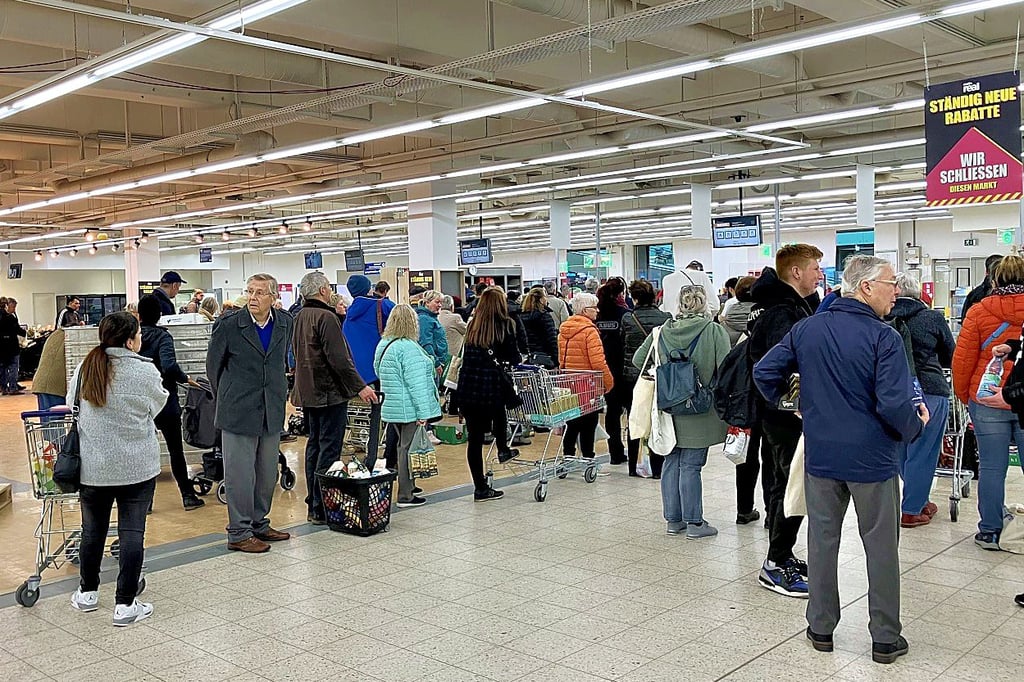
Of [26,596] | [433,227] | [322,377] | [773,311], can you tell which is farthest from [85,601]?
[433,227]

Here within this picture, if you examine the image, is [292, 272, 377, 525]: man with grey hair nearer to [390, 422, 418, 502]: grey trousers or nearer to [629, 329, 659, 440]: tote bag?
[390, 422, 418, 502]: grey trousers

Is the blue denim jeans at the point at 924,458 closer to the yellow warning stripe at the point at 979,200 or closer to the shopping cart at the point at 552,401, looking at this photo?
the shopping cart at the point at 552,401

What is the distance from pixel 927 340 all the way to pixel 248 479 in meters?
4.14

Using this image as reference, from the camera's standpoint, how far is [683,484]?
19.3 ft

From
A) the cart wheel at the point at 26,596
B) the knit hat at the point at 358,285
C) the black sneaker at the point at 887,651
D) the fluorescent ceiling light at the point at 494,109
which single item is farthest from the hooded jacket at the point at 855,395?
the fluorescent ceiling light at the point at 494,109

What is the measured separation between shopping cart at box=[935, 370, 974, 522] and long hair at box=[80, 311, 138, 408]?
4.93 m

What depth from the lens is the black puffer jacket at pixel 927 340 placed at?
5.61 m

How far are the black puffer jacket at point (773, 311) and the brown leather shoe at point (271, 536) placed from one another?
3145 mm

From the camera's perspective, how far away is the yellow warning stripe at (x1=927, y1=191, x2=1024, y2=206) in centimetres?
763

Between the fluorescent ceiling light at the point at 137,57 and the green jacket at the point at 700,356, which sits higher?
the fluorescent ceiling light at the point at 137,57

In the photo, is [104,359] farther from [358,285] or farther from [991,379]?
[991,379]

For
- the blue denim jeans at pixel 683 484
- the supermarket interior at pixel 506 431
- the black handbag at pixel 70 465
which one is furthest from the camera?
the blue denim jeans at pixel 683 484

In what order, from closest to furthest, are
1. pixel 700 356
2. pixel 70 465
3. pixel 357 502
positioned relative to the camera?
pixel 70 465 < pixel 700 356 < pixel 357 502

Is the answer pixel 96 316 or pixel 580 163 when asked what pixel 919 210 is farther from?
pixel 96 316
